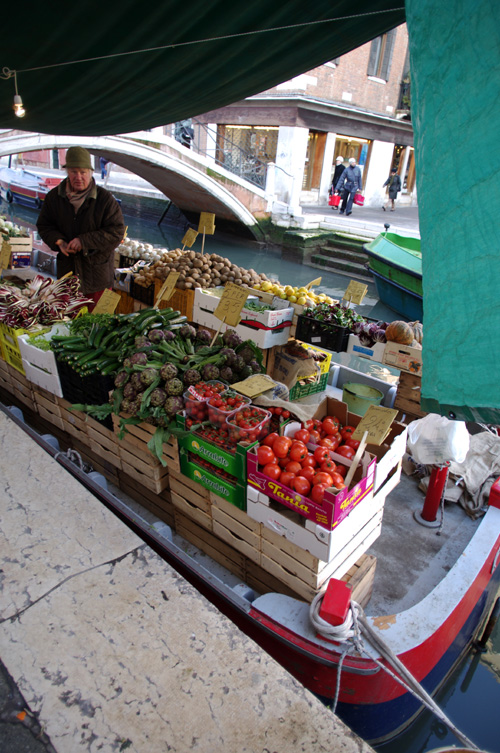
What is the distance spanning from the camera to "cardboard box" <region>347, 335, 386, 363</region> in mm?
4082

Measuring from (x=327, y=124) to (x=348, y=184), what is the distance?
13.1 feet

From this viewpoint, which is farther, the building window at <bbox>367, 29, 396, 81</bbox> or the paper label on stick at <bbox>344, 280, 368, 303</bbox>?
the building window at <bbox>367, 29, 396, 81</bbox>

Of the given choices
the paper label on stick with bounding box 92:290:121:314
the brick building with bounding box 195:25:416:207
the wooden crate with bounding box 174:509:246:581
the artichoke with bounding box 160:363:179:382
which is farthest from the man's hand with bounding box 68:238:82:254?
the brick building with bounding box 195:25:416:207

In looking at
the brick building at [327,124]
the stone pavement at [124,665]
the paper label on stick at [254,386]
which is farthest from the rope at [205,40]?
the brick building at [327,124]

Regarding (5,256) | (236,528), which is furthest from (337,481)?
(5,256)

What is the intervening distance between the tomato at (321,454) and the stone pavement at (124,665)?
2.72 ft

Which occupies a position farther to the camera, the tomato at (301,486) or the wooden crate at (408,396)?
the wooden crate at (408,396)

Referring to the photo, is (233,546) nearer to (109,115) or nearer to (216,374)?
(216,374)

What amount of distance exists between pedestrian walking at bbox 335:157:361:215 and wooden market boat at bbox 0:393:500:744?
55.4 ft

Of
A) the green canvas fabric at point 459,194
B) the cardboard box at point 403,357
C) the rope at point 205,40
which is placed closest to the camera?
the green canvas fabric at point 459,194

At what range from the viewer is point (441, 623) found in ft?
7.83

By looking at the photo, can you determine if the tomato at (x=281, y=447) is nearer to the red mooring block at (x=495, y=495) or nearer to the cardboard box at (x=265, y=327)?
the red mooring block at (x=495, y=495)

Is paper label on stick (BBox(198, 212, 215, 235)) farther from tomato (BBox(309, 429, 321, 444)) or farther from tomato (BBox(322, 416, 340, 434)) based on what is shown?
tomato (BBox(309, 429, 321, 444))

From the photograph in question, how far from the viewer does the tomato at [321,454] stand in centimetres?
225
